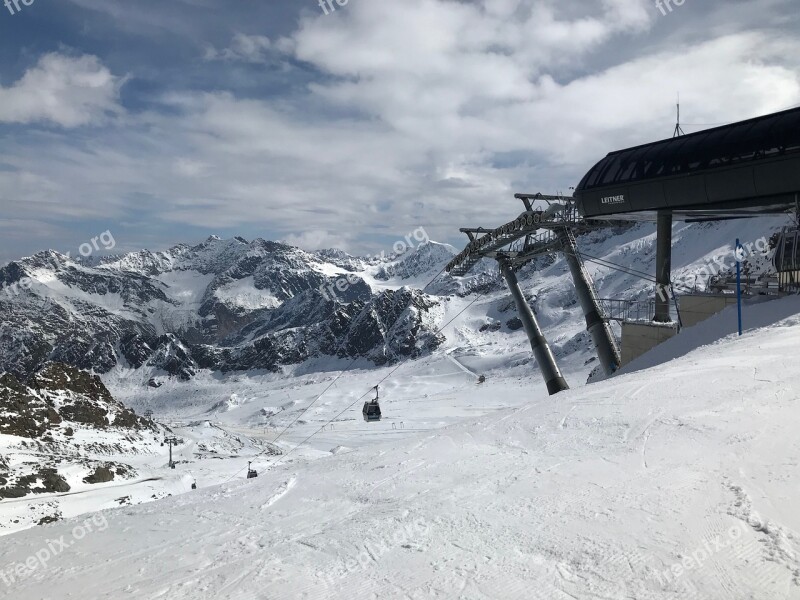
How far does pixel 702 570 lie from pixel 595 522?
4.77 ft

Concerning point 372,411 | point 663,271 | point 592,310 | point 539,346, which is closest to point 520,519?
point 592,310

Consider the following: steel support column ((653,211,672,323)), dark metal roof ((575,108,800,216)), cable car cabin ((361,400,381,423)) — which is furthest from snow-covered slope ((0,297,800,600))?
cable car cabin ((361,400,381,423))

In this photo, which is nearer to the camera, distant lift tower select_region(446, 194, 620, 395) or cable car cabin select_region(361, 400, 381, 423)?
distant lift tower select_region(446, 194, 620, 395)

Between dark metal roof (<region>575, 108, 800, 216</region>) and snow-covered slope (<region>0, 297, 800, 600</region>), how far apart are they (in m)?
7.79

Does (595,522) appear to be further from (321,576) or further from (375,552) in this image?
(321,576)

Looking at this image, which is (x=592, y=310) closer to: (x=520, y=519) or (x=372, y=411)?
(x=520, y=519)

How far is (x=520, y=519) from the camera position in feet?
23.8

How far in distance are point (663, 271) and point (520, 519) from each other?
55.6 ft

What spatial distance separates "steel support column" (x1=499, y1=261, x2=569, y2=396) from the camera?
21250mm

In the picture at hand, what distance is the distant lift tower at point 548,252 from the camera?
20.1 metres

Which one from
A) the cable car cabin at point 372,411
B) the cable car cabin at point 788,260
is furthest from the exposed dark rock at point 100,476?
the cable car cabin at point 788,260

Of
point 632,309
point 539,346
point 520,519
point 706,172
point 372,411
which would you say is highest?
point 706,172

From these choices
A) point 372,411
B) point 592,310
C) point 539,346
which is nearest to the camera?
point 592,310

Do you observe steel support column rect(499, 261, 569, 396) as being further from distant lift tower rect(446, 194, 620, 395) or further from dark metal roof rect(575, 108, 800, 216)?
→ dark metal roof rect(575, 108, 800, 216)
